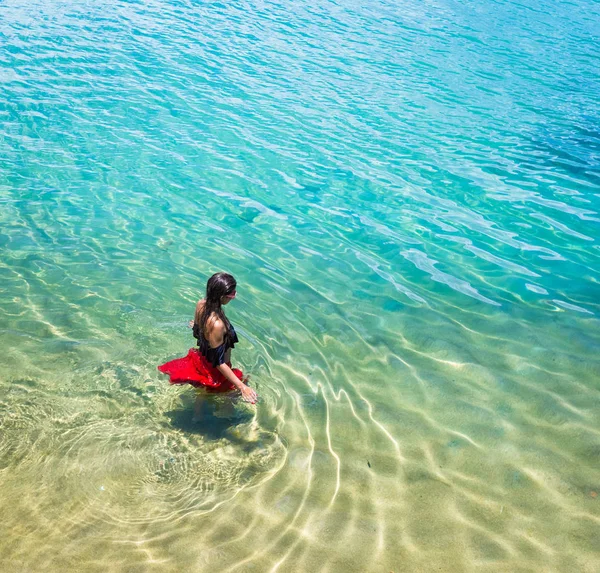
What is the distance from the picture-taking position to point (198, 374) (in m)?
5.16

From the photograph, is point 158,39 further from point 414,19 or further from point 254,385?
point 254,385

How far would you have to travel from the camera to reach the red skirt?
5.12 metres

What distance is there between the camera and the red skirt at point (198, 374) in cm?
512

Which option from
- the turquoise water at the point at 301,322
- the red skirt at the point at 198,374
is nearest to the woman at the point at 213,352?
the red skirt at the point at 198,374

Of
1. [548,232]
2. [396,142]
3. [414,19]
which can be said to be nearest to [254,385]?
[548,232]

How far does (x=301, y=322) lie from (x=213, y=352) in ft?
6.94

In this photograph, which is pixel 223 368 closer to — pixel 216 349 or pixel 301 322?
pixel 216 349

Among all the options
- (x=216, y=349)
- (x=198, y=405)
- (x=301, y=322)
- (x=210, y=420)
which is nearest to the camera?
(x=216, y=349)

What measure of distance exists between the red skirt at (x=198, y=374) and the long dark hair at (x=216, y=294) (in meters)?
0.34

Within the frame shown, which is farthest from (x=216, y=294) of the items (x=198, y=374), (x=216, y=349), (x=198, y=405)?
(x=198, y=405)

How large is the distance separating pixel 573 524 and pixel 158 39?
2154cm

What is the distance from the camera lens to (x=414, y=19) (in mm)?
28047

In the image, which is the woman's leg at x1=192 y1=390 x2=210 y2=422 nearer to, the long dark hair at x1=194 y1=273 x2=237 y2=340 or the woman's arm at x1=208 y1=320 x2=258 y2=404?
the woman's arm at x1=208 y1=320 x2=258 y2=404

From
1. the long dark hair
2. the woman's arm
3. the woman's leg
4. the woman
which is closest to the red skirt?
the woman
